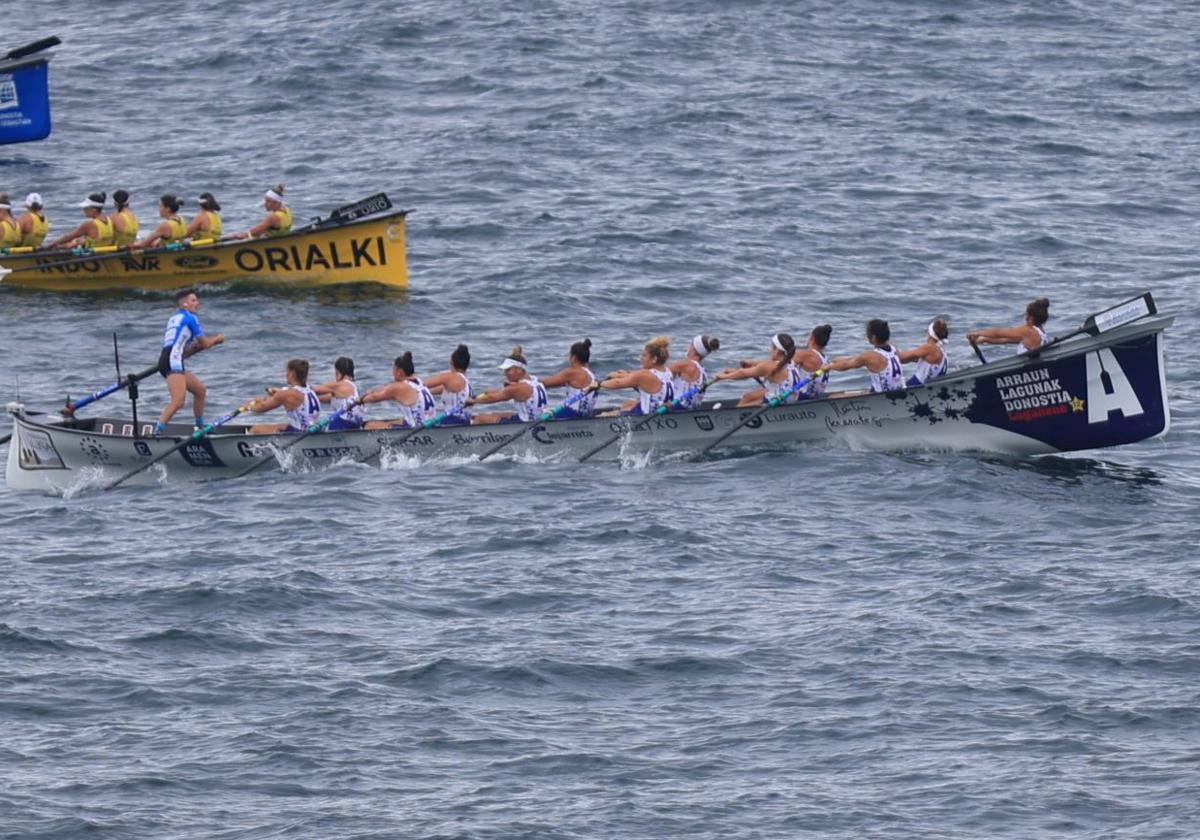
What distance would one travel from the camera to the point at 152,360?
3578 cm

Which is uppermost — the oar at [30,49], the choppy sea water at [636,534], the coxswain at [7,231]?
the oar at [30,49]

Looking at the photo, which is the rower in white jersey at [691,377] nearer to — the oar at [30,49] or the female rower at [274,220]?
the female rower at [274,220]

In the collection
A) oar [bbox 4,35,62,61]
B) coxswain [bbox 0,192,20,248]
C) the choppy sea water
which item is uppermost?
oar [bbox 4,35,62,61]

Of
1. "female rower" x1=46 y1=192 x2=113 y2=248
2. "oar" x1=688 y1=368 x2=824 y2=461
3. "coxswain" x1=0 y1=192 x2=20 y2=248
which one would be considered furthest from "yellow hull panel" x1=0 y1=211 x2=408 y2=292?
"oar" x1=688 y1=368 x2=824 y2=461

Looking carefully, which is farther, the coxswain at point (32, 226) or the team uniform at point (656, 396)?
the coxswain at point (32, 226)

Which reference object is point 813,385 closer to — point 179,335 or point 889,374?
point 889,374

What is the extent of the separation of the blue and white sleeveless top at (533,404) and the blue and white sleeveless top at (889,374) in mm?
4555

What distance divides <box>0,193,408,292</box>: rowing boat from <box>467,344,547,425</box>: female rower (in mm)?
9859

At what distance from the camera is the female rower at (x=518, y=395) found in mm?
29547

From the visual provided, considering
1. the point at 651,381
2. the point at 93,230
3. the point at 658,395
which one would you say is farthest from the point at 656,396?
the point at 93,230

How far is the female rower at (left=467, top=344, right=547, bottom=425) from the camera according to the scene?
2955cm

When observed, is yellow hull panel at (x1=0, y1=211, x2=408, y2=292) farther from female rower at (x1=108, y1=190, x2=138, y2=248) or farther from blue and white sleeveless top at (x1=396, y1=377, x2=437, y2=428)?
blue and white sleeveless top at (x1=396, y1=377, x2=437, y2=428)

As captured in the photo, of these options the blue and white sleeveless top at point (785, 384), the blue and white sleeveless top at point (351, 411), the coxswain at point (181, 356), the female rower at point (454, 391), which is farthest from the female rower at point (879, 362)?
the coxswain at point (181, 356)

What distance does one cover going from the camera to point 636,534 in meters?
26.5
